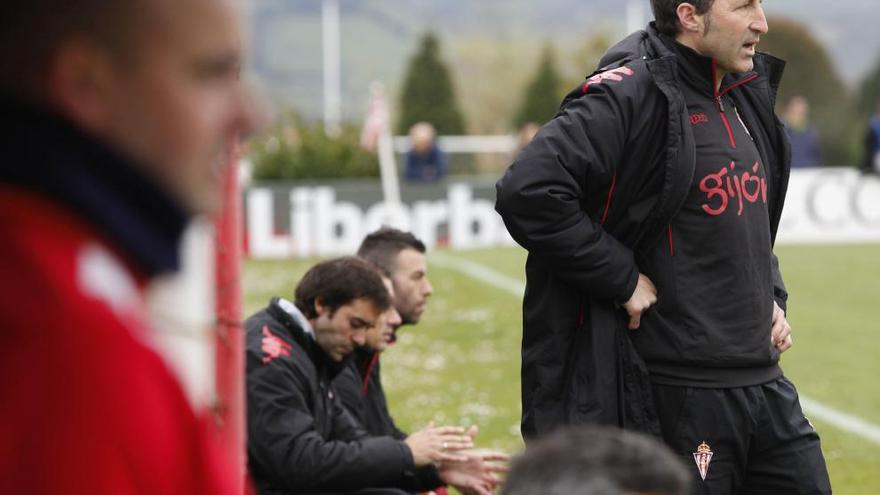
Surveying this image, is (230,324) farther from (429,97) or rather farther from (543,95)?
(543,95)

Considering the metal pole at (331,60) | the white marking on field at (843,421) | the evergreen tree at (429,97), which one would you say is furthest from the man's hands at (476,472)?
the metal pole at (331,60)

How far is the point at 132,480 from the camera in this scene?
3.72 ft

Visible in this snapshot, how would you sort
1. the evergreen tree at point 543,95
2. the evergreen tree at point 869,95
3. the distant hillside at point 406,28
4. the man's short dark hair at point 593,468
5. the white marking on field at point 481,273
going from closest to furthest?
1. the man's short dark hair at point 593,468
2. the white marking on field at point 481,273
3. the evergreen tree at point 543,95
4. the evergreen tree at point 869,95
5. the distant hillside at point 406,28

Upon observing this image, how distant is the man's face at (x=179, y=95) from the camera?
121 centimetres

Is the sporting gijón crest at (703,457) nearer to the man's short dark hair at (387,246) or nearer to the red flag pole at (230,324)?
the red flag pole at (230,324)

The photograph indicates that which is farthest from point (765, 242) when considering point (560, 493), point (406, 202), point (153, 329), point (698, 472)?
point (406, 202)

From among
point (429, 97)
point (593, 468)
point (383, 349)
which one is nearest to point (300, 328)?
point (383, 349)

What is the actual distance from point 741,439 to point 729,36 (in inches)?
43.9

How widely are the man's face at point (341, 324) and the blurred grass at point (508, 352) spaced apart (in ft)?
10.8

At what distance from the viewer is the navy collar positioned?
46.9 inches

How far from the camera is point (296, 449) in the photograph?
15.2 ft

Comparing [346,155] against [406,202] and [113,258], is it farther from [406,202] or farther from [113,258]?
[113,258]

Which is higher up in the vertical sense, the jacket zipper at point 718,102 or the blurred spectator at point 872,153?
the blurred spectator at point 872,153

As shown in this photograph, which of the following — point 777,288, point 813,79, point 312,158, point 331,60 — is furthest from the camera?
point 813,79
